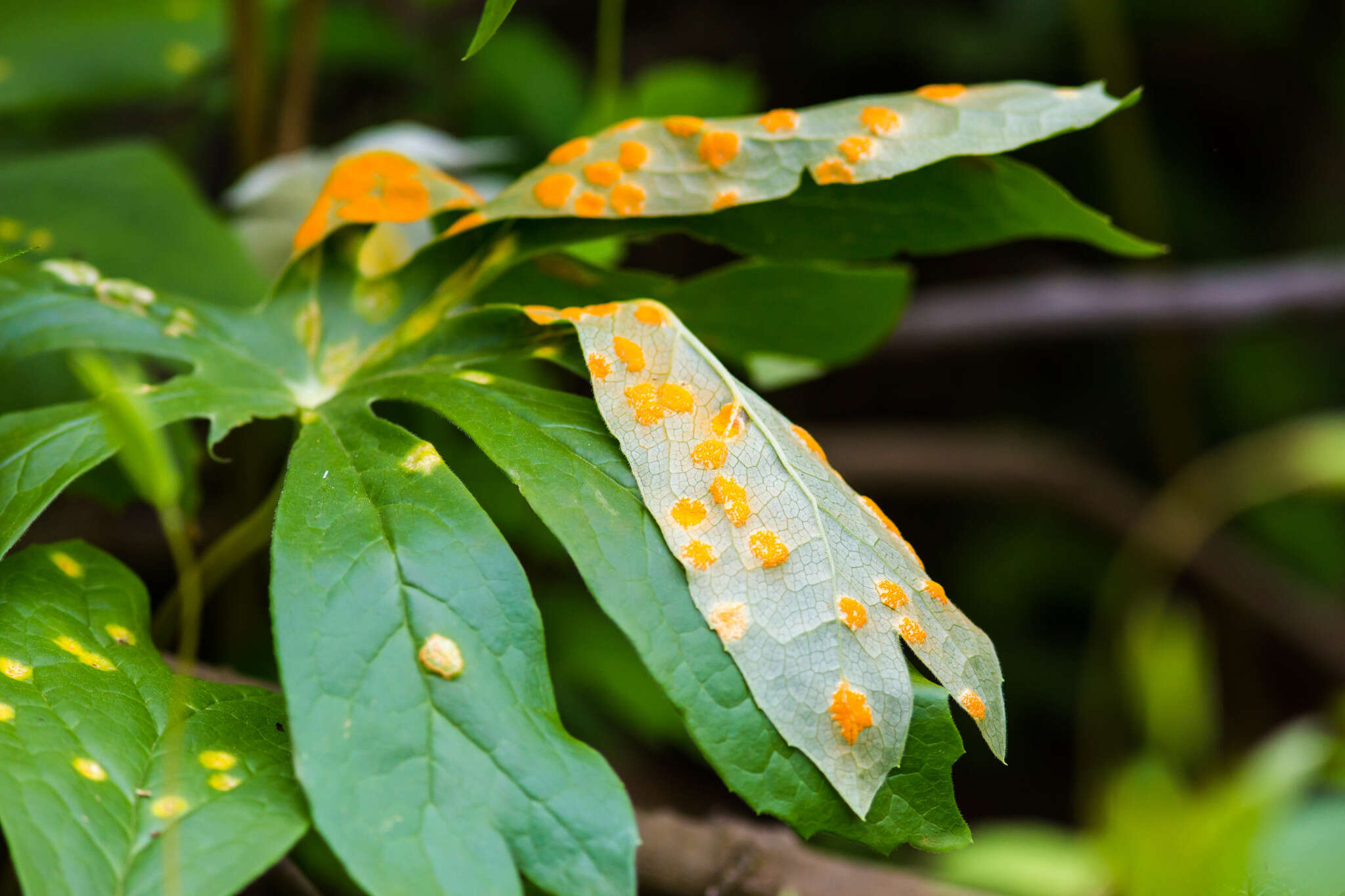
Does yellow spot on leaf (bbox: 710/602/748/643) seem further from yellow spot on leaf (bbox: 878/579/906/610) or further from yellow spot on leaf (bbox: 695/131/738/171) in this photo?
yellow spot on leaf (bbox: 695/131/738/171)

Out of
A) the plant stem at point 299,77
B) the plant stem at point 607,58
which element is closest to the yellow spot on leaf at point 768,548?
the plant stem at point 607,58

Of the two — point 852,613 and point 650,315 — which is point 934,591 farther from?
point 650,315

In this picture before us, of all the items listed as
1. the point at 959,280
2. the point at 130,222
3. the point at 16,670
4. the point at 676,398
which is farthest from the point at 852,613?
the point at 959,280

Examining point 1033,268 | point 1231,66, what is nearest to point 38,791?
point 1033,268

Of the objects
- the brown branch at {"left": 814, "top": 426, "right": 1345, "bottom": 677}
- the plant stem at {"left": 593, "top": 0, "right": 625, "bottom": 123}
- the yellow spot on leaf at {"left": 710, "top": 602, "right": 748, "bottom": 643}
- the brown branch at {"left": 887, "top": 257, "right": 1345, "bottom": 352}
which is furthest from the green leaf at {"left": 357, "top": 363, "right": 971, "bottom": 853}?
the brown branch at {"left": 887, "top": 257, "right": 1345, "bottom": 352}

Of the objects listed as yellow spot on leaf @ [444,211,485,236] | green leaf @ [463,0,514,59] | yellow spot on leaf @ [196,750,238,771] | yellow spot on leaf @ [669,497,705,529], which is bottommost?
yellow spot on leaf @ [196,750,238,771]
